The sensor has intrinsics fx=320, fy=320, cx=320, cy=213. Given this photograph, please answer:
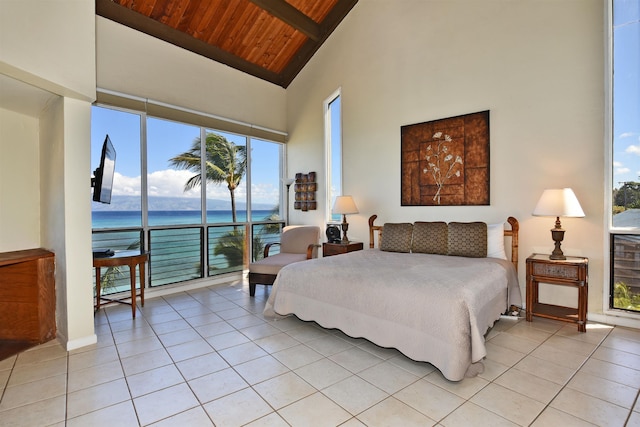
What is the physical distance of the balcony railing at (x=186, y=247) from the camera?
4.11 m

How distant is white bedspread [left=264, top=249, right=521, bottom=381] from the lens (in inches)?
84.7

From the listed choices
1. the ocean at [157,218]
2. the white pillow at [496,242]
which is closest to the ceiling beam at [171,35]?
the ocean at [157,218]

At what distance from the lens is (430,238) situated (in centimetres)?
390

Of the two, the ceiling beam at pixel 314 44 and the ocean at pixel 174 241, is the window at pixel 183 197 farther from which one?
the ceiling beam at pixel 314 44

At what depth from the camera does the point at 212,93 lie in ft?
16.5

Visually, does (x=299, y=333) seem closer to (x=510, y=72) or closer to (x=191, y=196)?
(x=191, y=196)

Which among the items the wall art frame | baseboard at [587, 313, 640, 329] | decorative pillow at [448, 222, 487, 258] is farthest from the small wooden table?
baseboard at [587, 313, 640, 329]

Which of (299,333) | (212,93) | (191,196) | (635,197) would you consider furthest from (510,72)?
(191,196)

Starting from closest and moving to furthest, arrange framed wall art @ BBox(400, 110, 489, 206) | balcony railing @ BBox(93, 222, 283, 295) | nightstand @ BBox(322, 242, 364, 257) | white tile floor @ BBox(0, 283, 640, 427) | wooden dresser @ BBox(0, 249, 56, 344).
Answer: white tile floor @ BBox(0, 283, 640, 427), wooden dresser @ BBox(0, 249, 56, 344), framed wall art @ BBox(400, 110, 489, 206), balcony railing @ BBox(93, 222, 283, 295), nightstand @ BBox(322, 242, 364, 257)

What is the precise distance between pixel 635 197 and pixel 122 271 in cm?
571

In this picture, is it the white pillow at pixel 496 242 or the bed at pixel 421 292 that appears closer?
the bed at pixel 421 292

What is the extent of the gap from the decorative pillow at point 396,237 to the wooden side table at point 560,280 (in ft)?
4.36

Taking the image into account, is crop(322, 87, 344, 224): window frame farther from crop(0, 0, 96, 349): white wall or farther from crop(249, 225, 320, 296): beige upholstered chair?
crop(0, 0, 96, 349): white wall

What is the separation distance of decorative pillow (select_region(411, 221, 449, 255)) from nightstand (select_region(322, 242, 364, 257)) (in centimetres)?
100
